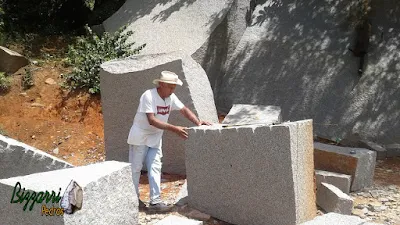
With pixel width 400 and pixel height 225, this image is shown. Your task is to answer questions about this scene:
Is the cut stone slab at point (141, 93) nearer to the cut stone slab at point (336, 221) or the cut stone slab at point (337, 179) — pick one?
the cut stone slab at point (337, 179)

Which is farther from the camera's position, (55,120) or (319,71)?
(319,71)

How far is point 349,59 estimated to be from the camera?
8.34 metres

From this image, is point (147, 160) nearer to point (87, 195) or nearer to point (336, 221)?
point (87, 195)

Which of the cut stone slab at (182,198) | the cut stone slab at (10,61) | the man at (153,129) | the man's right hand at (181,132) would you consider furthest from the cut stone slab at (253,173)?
the cut stone slab at (10,61)

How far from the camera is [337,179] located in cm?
512

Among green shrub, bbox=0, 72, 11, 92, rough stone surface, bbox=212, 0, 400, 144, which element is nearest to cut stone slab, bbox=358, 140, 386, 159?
rough stone surface, bbox=212, 0, 400, 144

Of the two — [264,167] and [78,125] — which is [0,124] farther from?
[264,167]

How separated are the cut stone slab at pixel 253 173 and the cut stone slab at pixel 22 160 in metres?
1.33

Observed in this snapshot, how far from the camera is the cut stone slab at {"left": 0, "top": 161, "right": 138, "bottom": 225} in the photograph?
3336mm

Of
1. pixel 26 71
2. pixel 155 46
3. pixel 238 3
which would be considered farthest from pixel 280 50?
pixel 26 71

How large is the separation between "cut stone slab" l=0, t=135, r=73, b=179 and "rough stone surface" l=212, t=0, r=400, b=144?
4345 millimetres

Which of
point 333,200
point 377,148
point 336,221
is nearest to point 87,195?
point 336,221

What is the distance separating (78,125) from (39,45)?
2.92 m

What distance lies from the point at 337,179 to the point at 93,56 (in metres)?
4.73
